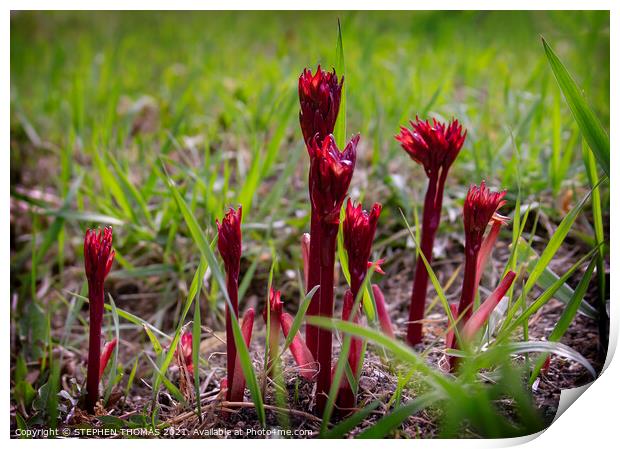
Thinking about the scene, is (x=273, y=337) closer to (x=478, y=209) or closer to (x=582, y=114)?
(x=478, y=209)

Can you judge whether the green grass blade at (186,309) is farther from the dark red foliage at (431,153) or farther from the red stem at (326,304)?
the dark red foliage at (431,153)

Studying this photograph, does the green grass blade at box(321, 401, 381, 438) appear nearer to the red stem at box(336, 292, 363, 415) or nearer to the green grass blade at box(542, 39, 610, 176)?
the red stem at box(336, 292, 363, 415)

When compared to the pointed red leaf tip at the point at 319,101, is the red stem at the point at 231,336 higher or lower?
lower

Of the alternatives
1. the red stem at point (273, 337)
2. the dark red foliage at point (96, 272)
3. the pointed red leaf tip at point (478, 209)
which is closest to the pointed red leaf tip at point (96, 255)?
the dark red foliage at point (96, 272)

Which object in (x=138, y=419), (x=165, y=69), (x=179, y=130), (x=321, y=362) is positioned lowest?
(x=138, y=419)

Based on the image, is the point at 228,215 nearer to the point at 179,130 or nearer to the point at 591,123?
the point at 591,123
